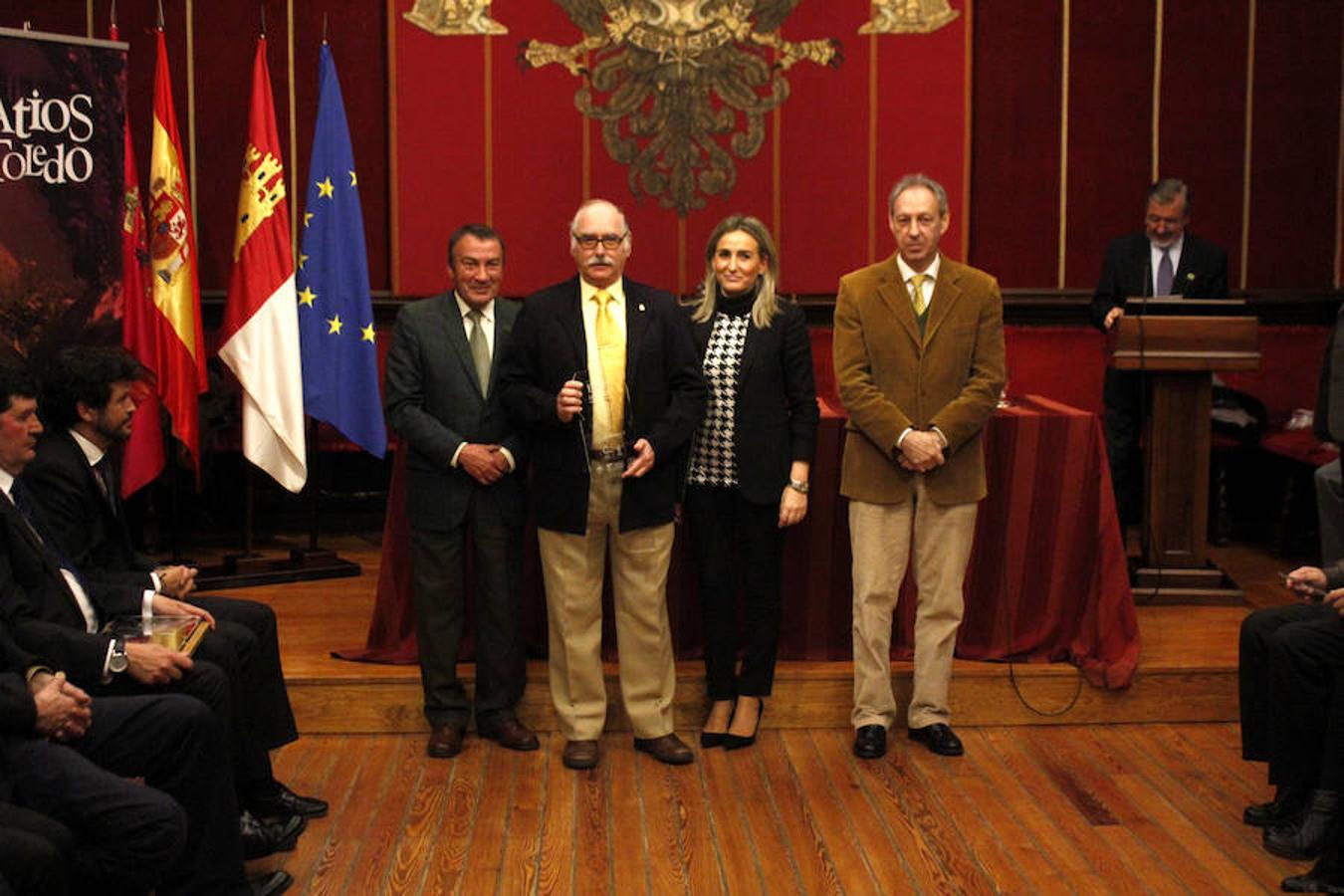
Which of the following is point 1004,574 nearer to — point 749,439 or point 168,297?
point 749,439

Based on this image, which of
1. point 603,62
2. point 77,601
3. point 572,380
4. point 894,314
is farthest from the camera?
point 603,62

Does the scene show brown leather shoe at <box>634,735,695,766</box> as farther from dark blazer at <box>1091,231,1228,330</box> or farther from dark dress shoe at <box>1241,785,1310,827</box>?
dark blazer at <box>1091,231,1228,330</box>

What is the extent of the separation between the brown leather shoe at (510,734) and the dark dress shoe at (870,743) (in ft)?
3.17

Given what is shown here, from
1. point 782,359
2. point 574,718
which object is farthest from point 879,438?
point 574,718

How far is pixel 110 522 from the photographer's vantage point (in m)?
4.18

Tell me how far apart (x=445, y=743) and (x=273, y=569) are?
6.25 feet

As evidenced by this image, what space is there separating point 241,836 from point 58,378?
3.97ft

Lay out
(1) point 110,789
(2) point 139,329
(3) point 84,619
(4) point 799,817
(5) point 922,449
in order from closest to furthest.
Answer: (1) point 110,789 → (3) point 84,619 → (4) point 799,817 → (5) point 922,449 → (2) point 139,329

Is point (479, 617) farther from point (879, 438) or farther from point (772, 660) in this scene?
point (879, 438)

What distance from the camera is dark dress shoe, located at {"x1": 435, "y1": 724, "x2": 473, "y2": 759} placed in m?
4.87

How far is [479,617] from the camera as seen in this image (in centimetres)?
491

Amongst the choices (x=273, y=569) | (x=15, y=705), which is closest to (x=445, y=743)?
(x=15, y=705)

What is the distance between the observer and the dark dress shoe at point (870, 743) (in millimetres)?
4883

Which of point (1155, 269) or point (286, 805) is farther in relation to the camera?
point (1155, 269)
